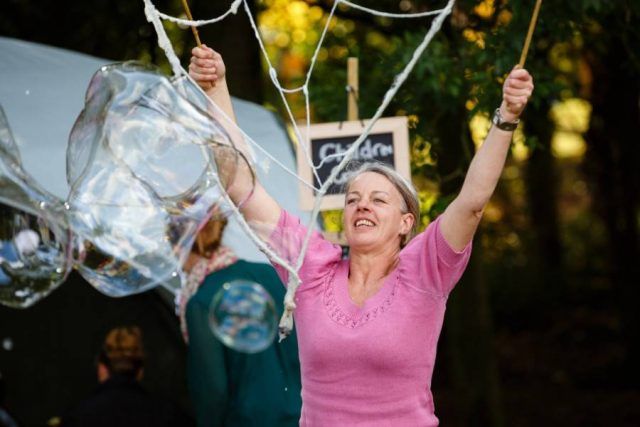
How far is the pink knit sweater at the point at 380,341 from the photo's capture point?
3.04 m

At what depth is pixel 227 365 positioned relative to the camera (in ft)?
14.7

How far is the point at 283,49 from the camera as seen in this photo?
1241cm

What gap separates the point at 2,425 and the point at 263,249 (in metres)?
3.15

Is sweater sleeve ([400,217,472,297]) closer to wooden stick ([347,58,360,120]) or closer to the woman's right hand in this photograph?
the woman's right hand

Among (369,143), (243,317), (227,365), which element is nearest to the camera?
(243,317)

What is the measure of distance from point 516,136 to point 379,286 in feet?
10.9

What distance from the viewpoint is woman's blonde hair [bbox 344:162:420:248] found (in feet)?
10.9

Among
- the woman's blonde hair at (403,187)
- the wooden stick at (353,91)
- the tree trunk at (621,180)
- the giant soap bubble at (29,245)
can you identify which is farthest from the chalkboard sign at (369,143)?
the tree trunk at (621,180)

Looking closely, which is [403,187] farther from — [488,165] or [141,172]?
[141,172]

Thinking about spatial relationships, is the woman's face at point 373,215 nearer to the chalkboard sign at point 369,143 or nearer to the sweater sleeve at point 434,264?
the sweater sleeve at point 434,264

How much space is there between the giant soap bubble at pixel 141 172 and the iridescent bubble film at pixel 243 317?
10.8 inches

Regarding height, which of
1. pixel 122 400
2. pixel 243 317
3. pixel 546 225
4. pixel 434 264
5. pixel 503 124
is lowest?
pixel 122 400

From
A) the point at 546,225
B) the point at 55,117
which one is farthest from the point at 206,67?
the point at 546,225

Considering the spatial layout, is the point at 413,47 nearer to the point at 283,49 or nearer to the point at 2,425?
the point at 2,425
